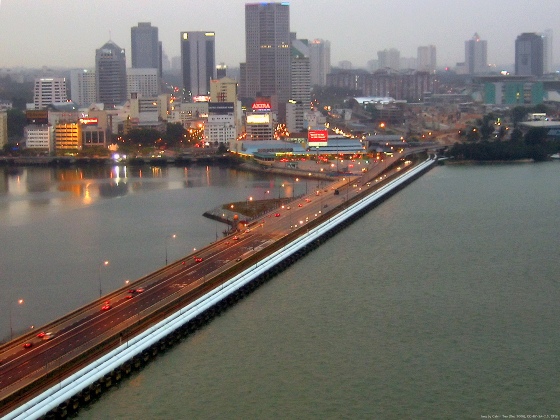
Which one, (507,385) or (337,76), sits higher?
(337,76)

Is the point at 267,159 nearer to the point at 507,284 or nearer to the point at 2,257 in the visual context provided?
the point at 2,257

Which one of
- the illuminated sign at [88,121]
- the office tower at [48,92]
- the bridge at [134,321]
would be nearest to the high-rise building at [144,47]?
the office tower at [48,92]

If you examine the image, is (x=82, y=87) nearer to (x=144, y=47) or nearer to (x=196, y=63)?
(x=196, y=63)

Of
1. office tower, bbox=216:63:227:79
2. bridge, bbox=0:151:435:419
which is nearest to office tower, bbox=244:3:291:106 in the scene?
office tower, bbox=216:63:227:79

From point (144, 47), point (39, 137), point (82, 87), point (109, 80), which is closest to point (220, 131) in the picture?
point (39, 137)

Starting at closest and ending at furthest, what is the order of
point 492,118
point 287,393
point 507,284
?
point 287,393 < point 507,284 < point 492,118

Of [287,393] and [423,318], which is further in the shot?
[423,318]

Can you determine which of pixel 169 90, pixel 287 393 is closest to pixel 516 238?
pixel 287 393
